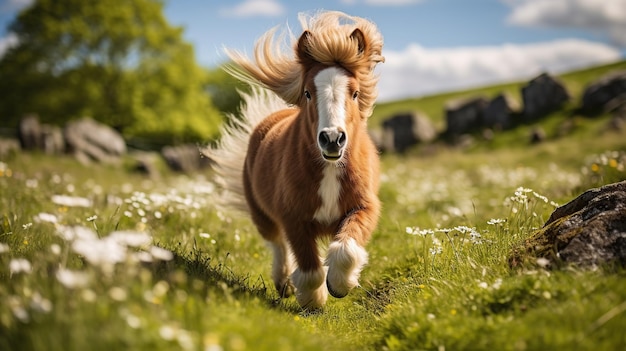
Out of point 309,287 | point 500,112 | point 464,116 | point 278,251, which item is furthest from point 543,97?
point 309,287

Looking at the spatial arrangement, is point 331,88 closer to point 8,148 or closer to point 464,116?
point 8,148

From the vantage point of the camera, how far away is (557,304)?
147 inches

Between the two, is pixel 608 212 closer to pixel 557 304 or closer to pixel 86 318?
pixel 557 304

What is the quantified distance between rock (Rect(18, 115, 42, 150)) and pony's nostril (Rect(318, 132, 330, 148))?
21210 mm

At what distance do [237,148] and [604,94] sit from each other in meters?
25.6

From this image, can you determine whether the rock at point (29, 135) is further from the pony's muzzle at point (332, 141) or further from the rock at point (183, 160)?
the pony's muzzle at point (332, 141)

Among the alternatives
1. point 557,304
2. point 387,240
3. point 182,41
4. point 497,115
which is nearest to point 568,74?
point 497,115

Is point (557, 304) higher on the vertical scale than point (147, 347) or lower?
higher

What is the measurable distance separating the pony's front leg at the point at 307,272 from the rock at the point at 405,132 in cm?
2842

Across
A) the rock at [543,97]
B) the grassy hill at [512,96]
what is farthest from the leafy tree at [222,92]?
the rock at [543,97]

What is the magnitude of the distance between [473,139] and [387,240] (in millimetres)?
24779

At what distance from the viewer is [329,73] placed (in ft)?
17.4

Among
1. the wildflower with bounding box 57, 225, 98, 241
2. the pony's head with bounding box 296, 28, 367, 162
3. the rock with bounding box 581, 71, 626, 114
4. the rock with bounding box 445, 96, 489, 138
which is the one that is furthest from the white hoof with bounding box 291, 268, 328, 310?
the rock with bounding box 445, 96, 489, 138

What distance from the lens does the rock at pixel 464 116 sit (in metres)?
33.6
